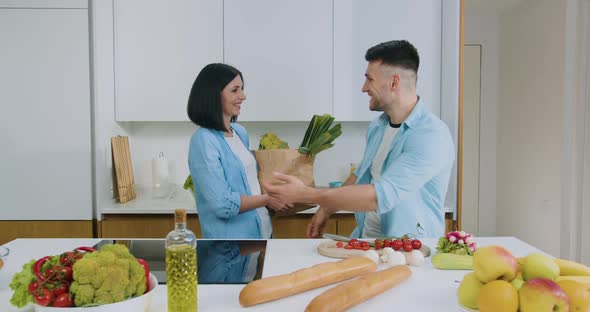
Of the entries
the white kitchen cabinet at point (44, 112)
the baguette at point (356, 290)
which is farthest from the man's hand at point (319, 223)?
the white kitchen cabinet at point (44, 112)

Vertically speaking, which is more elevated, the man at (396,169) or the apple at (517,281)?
the man at (396,169)

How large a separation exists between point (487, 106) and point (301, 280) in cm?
499

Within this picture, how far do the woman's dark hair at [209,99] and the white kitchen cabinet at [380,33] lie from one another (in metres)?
1.10

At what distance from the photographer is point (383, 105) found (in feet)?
6.80

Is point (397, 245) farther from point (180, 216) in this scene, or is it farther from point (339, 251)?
point (180, 216)

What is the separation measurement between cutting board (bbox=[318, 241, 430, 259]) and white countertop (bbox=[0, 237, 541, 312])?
0.02 meters

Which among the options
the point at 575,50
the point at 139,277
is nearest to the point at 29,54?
the point at 139,277

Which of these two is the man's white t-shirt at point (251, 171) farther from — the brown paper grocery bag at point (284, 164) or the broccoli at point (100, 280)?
the broccoli at point (100, 280)

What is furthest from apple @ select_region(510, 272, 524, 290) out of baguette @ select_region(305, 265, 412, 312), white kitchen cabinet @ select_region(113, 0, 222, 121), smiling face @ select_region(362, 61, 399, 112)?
white kitchen cabinet @ select_region(113, 0, 222, 121)

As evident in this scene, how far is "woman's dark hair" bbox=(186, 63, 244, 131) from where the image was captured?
7.52 ft

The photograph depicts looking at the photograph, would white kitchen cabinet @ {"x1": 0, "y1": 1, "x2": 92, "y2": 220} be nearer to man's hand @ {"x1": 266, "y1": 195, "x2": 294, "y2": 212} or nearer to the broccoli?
man's hand @ {"x1": 266, "y1": 195, "x2": 294, "y2": 212}

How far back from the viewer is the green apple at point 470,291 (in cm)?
108

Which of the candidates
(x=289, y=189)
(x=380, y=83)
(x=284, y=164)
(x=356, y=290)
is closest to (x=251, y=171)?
(x=284, y=164)

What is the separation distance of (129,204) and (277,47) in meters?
1.39
